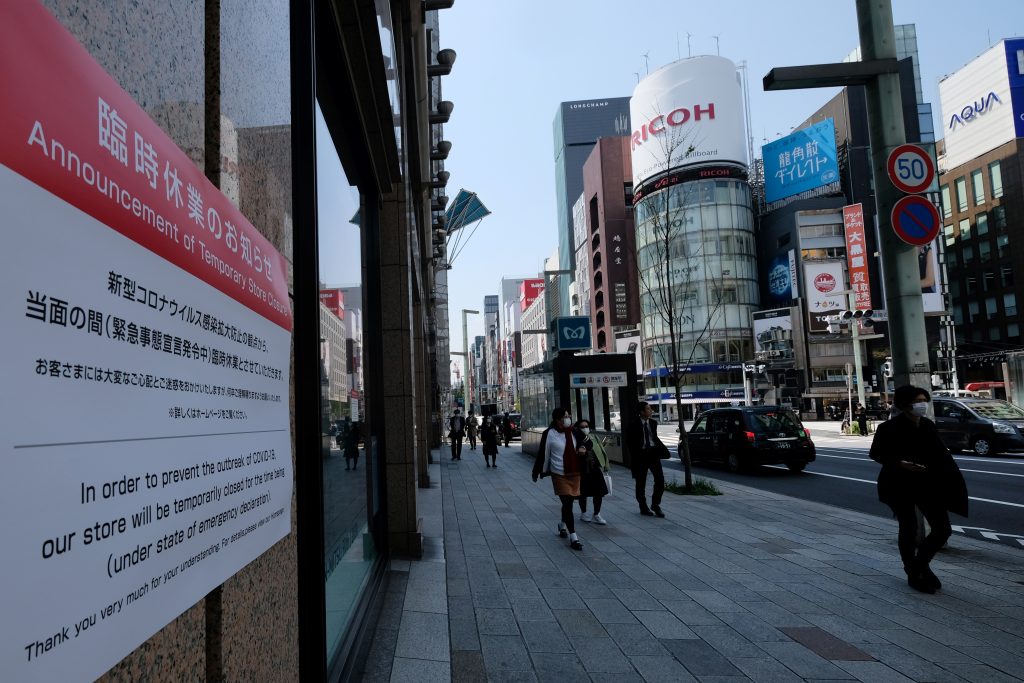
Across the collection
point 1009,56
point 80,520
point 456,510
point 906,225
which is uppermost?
point 1009,56

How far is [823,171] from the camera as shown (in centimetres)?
7388

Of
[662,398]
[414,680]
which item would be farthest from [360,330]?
[662,398]

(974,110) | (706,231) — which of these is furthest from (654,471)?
(974,110)

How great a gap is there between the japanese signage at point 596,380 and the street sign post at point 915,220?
40.4 ft

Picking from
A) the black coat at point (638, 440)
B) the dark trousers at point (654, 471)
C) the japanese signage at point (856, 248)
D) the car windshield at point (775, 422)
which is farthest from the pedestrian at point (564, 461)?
the japanese signage at point (856, 248)

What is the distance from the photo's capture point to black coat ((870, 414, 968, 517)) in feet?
19.8

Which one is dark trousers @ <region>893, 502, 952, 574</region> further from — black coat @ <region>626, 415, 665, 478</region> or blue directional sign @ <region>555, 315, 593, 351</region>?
blue directional sign @ <region>555, 315, 593, 351</region>

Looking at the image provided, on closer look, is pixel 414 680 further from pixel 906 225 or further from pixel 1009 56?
pixel 1009 56

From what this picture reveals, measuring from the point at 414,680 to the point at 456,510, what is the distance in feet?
25.3

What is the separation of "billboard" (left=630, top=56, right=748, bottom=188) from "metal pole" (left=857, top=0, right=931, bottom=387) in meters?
67.1

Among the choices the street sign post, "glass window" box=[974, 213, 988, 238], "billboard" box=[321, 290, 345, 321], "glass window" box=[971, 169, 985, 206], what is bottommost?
"billboard" box=[321, 290, 345, 321]

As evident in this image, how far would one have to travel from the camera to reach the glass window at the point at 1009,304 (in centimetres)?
6750

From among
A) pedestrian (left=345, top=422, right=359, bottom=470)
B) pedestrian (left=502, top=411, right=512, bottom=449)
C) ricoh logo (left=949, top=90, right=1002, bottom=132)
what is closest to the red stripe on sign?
pedestrian (left=345, top=422, right=359, bottom=470)

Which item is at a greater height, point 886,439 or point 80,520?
point 80,520
